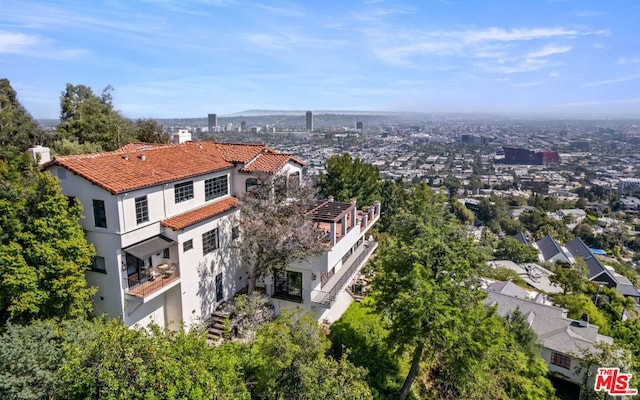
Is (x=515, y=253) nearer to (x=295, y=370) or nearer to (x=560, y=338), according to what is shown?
(x=560, y=338)

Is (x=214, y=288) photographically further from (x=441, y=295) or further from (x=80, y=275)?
(x=441, y=295)

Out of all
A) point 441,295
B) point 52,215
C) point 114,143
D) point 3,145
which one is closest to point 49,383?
point 52,215

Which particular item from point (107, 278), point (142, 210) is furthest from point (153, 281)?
point (142, 210)

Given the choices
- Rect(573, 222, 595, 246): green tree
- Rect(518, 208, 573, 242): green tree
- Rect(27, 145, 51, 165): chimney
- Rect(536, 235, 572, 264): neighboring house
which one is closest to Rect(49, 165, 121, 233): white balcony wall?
Rect(27, 145, 51, 165): chimney

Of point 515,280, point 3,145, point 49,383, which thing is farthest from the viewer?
point 515,280

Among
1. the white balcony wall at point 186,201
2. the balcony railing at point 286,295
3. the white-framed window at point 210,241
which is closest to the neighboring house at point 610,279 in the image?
the balcony railing at point 286,295

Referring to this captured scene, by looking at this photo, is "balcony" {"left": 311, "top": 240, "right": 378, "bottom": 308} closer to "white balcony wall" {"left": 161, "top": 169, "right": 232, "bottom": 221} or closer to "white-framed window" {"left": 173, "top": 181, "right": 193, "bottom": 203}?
"white balcony wall" {"left": 161, "top": 169, "right": 232, "bottom": 221}
